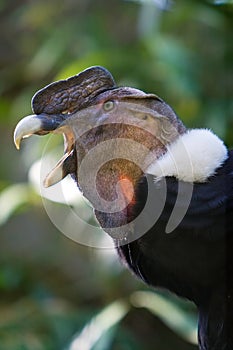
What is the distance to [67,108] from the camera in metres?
1.75

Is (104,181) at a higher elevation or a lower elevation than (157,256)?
higher

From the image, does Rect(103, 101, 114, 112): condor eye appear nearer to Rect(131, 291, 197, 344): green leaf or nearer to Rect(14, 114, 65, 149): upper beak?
Rect(14, 114, 65, 149): upper beak

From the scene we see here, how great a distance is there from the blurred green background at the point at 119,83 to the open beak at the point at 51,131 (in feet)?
3.66

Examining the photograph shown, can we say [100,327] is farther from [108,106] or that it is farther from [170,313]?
[108,106]

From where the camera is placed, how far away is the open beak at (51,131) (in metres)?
1.69

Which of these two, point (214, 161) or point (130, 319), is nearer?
point (214, 161)

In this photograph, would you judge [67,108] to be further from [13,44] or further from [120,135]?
[13,44]

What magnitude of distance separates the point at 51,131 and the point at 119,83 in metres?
1.49

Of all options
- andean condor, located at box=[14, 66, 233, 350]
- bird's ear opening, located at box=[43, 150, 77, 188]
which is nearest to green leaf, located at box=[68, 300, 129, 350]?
andean condor, located at box=[14, 66, 233, 350]

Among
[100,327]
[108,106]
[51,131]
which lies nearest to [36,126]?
[51,131]

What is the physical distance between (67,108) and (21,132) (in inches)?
4.7

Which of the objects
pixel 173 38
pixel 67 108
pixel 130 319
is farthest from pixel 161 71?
pixel 67 108

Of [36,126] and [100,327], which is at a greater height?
[36,126]

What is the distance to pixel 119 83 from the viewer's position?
3.16 metres
